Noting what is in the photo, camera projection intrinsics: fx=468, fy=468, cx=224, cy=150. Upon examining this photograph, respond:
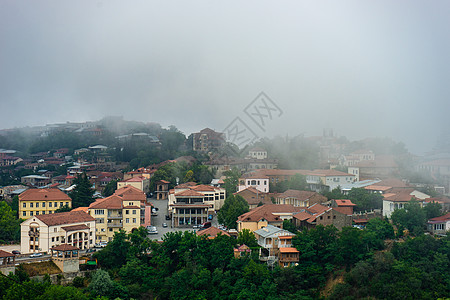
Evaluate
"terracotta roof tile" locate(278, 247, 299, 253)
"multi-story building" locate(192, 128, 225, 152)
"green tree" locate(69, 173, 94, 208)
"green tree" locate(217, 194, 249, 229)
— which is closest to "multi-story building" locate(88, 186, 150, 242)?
"green tree" locate(69, 173, 94, 208)

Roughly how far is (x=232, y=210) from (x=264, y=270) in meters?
5.99

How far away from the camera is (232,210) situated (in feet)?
80.0

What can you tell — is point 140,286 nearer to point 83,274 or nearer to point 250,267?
point 83,274

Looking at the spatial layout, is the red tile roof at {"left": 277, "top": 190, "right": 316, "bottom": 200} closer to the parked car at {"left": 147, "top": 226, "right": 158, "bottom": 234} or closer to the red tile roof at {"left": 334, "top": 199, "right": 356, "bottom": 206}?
the red tile roof at {"left": 334, "top": 199, "right": 356, "bottom": 206}

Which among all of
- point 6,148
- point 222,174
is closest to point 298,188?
point 222,174

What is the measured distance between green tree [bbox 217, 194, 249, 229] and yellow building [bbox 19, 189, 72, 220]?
8.86 metres

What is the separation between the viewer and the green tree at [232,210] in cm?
2398

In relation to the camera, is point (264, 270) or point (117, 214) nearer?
point (264, 270)

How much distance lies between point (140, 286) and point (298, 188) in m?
14.9

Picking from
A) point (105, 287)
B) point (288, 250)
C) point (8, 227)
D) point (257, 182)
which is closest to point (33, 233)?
point (8, 227)

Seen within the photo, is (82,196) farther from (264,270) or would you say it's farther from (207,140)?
(207,140)

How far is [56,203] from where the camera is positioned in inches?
1041

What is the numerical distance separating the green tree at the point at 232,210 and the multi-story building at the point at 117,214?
157 inches

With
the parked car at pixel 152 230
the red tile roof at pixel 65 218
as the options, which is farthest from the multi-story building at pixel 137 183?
the red tile roof at pixel 65 218
